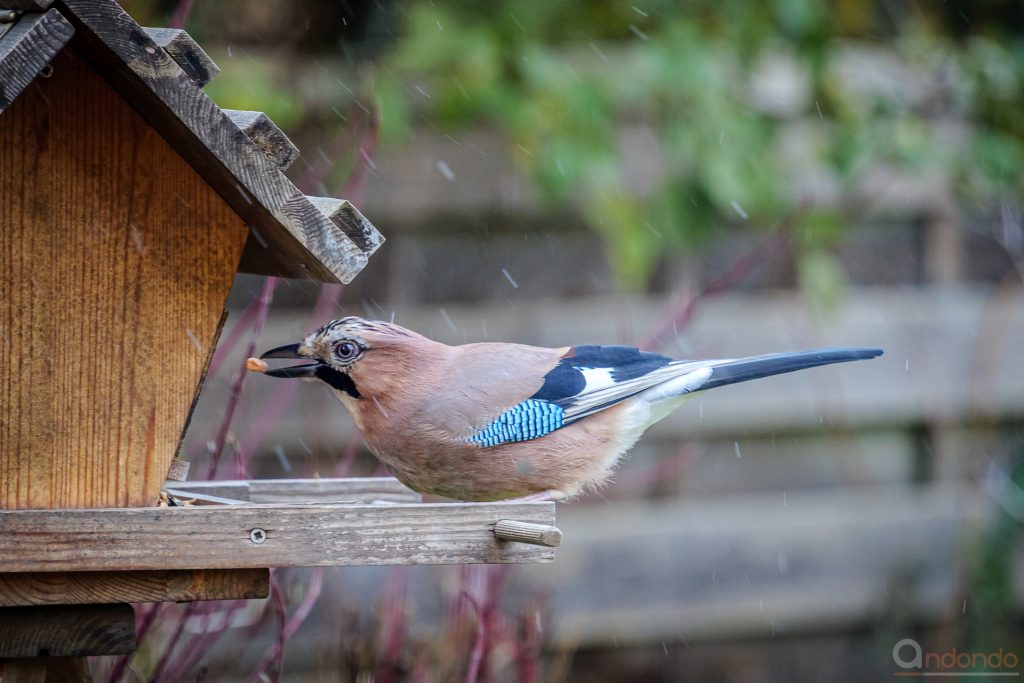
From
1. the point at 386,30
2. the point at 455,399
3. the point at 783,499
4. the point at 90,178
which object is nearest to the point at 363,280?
the point at 386,30

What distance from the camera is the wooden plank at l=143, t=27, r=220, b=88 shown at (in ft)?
5.86

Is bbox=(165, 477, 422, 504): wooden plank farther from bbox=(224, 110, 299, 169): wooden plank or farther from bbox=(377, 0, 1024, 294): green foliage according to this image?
bbox=(377, 0, 1024, 294): green foliage

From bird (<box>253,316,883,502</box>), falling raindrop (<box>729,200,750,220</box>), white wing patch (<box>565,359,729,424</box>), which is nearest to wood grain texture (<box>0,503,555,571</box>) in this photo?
bird (<box>253,316,883,502</box>)

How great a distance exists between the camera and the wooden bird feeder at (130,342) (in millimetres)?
1737

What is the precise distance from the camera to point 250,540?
5.79ft

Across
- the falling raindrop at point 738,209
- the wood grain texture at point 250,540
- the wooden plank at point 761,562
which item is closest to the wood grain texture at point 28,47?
the wood grain texture at point 250,540

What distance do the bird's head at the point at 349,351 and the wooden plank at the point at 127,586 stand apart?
17.1 inches

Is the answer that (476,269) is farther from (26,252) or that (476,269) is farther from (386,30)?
(26,252)

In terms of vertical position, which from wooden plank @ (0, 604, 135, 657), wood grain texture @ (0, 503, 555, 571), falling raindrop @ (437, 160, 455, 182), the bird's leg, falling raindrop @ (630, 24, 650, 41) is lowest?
wooden plank @ (0, 604, 135, 657)

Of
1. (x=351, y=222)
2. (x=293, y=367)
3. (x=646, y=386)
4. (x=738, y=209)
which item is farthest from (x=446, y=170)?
(x=351, y=222)

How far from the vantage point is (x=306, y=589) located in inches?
123

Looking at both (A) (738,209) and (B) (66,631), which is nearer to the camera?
(B) (66,631)

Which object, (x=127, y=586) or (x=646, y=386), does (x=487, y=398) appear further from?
(x=127, y=586)

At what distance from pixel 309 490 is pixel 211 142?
2.75ft
